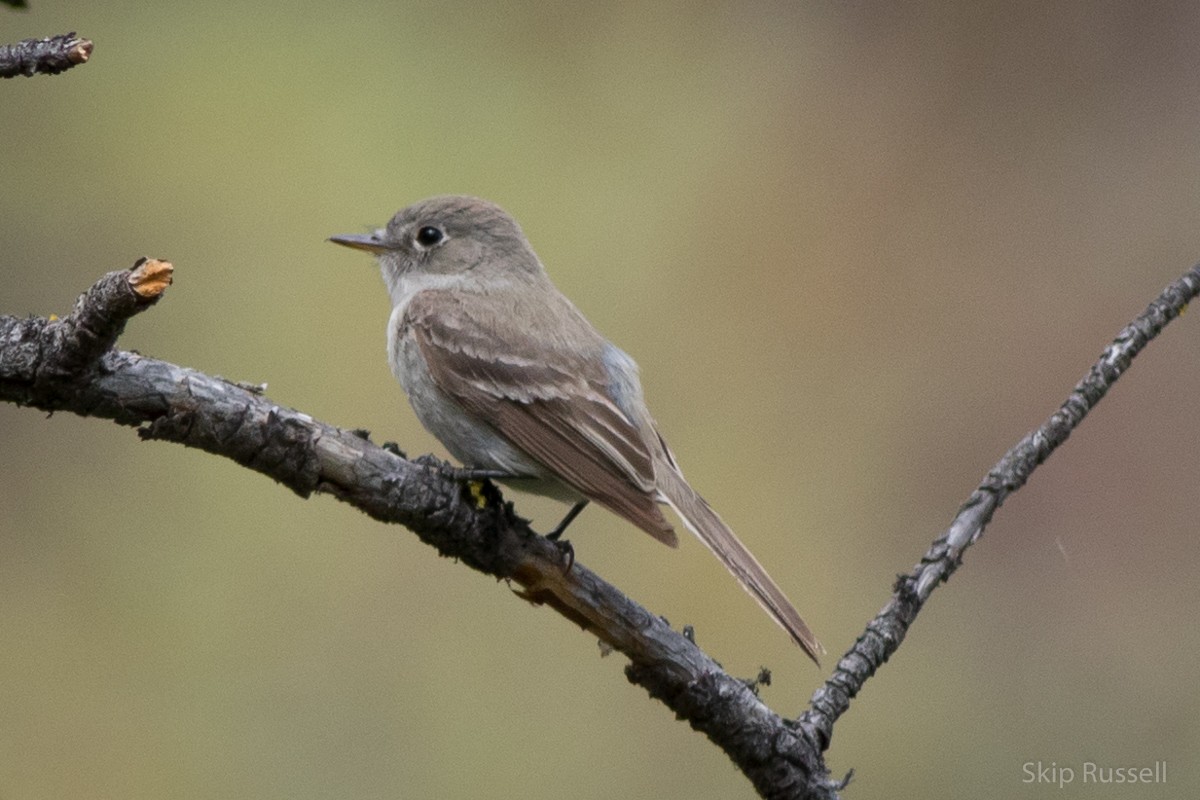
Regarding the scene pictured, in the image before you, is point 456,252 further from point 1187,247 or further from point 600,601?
point 1187,247

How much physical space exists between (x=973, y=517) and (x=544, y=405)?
1.34 metres

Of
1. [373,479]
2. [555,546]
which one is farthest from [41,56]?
[555,546]

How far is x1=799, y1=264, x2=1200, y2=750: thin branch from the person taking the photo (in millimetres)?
3240

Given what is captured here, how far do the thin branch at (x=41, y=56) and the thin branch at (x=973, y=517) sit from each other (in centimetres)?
211

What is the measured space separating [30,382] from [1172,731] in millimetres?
4928

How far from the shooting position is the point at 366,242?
16.8ft

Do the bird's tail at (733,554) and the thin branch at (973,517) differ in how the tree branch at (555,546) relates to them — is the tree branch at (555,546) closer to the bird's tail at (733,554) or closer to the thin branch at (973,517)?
the thin branch at (973,517)

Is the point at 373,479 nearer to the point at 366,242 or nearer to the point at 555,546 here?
the point at 555,546

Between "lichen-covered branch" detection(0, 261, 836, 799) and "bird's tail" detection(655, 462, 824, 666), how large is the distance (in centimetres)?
24

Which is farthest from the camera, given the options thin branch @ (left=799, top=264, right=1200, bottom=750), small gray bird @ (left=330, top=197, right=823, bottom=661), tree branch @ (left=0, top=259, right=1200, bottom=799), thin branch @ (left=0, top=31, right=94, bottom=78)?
small gray bird @ (left=330, top=197, right=823, bottom=661)

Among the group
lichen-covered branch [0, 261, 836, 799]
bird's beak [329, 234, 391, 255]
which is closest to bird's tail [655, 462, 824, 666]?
lichen-covered branch [0, 261, 836, 799]

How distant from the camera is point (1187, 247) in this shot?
22.5ft

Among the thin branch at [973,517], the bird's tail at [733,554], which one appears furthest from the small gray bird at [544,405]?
the thin branch at [973,517]

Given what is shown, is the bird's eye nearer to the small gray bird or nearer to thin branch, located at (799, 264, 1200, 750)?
the small gray bird
